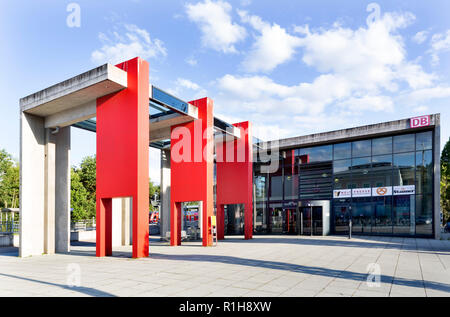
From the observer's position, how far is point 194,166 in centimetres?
1852

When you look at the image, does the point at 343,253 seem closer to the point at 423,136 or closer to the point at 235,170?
the point at 235,170

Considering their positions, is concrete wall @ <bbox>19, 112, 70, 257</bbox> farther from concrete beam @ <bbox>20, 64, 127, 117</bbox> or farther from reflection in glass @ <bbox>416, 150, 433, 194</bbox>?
reflection in glass @ <bbox>416, 150, 433, 194</bbox>

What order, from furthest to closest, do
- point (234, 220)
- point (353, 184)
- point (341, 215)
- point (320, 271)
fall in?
point (234, 220), point (341, 215), point (353, 184), point (320, 271)

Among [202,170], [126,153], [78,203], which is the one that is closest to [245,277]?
[126,153]

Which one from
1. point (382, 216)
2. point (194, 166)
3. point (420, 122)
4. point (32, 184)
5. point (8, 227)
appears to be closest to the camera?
point (32, 184)

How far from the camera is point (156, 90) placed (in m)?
15.1

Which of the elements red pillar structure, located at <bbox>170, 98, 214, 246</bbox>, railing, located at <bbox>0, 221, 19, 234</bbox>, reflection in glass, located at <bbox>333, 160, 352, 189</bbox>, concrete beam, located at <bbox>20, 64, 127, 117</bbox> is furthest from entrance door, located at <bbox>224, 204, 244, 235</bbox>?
concrete beam, located at <bbox>20, 64, 127, 117</bbox>

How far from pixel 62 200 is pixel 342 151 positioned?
19.2 metres

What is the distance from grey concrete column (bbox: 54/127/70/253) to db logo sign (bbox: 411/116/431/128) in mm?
21027

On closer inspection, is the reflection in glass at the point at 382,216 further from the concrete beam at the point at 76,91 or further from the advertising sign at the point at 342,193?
the concrete beam at the point at 76,91

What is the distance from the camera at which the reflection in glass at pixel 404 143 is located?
22.0m

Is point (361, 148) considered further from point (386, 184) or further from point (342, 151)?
point (386, 184)

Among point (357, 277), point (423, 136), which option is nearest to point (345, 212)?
point (423, 136)
